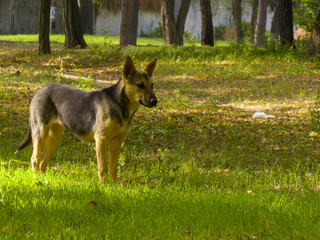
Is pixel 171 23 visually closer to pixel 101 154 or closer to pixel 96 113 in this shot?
pixel 96 113

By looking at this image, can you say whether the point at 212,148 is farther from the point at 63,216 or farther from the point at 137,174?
the point at 63,216

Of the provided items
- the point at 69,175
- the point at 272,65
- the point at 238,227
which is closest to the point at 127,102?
the point at 69,175

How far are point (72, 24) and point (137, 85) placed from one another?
1505cm

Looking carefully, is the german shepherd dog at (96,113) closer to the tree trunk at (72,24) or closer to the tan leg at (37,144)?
the tan leg at (37,144)

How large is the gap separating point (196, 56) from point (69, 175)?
1285 centimetres

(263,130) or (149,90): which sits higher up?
(149,90)

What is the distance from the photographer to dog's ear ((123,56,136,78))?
5.77 metres

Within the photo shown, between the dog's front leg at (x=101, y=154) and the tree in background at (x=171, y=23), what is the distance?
732 inches

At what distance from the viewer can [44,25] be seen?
18359mm

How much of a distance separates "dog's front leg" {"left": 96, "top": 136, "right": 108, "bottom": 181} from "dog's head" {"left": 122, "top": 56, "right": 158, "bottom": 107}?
578 millimetres

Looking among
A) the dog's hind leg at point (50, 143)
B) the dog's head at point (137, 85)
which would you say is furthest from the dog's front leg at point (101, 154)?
the dog's hind leg at point (50, 143)

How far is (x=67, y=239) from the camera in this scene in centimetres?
407

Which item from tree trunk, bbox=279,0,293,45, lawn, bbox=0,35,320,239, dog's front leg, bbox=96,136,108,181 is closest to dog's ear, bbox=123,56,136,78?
dog's front leg, bbox=96,136,108,181

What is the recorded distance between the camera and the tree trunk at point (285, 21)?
19.7 m
